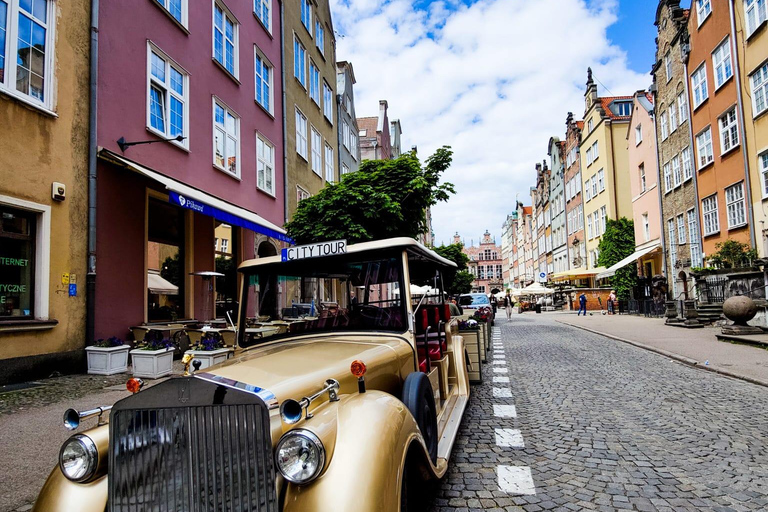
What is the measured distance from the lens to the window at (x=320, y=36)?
889 inches

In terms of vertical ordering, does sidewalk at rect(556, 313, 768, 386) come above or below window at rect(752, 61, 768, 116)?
below

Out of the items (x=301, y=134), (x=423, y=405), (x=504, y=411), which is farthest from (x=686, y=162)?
(x=423, y=405)

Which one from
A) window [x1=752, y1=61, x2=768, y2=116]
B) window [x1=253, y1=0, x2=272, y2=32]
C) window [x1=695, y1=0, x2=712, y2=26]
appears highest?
window [x1=695, y1=0, x2=712, y2=26]

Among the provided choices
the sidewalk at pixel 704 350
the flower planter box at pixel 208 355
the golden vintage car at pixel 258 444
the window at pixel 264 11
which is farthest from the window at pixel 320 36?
the golden vintage car at pixel 258 444

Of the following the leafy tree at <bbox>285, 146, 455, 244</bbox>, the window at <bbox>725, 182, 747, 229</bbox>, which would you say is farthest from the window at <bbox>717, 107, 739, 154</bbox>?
the leafy tree at <bbox>285, 146, 455, 244</bbox>

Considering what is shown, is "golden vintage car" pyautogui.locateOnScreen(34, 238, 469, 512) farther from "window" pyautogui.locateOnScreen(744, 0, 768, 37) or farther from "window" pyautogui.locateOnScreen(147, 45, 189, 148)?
"window" pyautogui.locateOnScreen(744, 0, 768, 37)

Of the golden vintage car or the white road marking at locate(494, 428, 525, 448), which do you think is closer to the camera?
the golden vintage car

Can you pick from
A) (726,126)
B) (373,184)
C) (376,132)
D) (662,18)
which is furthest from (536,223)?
(373,184)

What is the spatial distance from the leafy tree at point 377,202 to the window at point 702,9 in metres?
15.8

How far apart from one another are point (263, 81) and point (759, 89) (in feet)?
55.3

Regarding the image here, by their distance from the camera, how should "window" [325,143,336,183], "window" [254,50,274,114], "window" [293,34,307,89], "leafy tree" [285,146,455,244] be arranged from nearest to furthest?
"leafy tree" [285,146,455,244] → "window" [254,50,274,114] → "window" [293,34,307,89] → "window" [325,143,336,183]

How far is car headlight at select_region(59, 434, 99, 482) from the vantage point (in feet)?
7.11

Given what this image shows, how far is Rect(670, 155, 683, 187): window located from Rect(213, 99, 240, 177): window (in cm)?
2040

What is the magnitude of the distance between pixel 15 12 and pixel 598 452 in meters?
9.89
